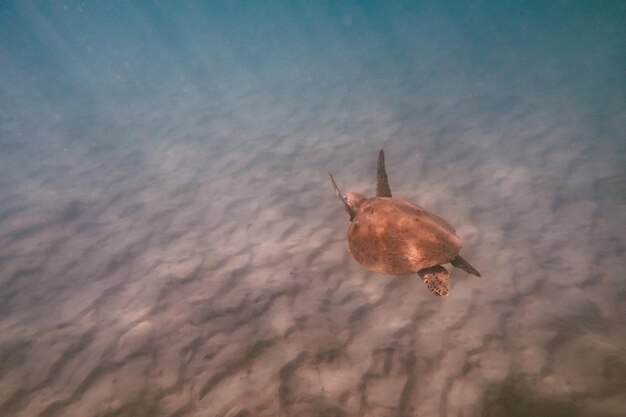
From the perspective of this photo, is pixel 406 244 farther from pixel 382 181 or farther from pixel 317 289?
pixel 317 289

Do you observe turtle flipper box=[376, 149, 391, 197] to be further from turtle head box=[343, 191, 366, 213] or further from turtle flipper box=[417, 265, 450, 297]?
turtle flipper box=[417, 265, 450, 297]

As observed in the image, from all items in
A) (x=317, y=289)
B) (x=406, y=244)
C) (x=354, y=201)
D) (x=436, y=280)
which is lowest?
(x=317, y=289)

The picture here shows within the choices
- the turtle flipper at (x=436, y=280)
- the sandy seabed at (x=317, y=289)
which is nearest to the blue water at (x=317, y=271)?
the sandy seabed at (x=317, y=289)

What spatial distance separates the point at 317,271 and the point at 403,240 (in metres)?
2.11

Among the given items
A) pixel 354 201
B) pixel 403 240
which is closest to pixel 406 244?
pixel 403 240

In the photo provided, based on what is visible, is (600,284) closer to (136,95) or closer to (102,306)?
(102,306)

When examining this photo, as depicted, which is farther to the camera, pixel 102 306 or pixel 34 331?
pixel 102 306

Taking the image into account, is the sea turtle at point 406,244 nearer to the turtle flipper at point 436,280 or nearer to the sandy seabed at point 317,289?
the turtle flipper at point 436,280

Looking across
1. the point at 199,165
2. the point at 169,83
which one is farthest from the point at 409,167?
the point at 169,83

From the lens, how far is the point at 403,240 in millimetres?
3143

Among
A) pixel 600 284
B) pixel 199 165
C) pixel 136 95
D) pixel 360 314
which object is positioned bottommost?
pixel 600 284

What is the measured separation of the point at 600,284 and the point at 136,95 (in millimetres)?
28443

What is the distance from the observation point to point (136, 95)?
934 inches

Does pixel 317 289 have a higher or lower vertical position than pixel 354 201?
lower
